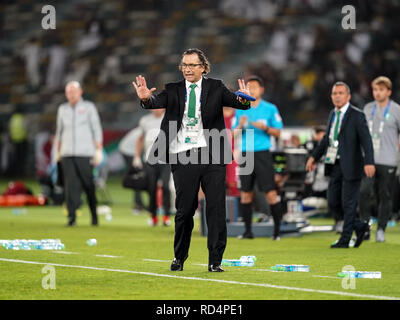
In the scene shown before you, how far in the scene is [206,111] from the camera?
9.72 m

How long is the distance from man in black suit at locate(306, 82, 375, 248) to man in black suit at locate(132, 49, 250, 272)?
3.49m

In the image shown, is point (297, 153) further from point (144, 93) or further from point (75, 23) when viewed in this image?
point (75, 23)

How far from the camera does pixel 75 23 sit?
3650cm

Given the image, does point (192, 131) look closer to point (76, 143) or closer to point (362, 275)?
point (362, 275)

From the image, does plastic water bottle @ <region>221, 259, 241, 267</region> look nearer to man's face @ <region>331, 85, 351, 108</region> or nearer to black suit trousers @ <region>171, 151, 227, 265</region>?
black suit trousers @ <region>171, 151, 227, 265</region>

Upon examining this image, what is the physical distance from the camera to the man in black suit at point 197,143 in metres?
9.73

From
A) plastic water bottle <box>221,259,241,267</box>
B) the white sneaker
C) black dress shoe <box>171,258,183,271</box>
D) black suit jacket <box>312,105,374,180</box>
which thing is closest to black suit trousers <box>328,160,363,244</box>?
black suit jacket <box>312,105,374,180</box>

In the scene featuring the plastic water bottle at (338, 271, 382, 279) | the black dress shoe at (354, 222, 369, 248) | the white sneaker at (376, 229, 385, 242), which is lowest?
the white sneaker at (376, 229, 385, 242)

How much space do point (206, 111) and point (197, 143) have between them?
0.32 meters

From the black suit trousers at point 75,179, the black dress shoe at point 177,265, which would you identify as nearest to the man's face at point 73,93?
the black suit trousers at point 75,179

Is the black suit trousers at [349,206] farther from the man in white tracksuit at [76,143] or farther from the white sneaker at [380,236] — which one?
the man in white tracksuit at [76,143]

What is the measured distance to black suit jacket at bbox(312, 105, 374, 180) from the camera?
509 inches

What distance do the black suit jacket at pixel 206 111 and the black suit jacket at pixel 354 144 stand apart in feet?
11.5

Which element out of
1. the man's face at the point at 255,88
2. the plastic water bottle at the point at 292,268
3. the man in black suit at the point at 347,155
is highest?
the man's face at the point at 255,88
